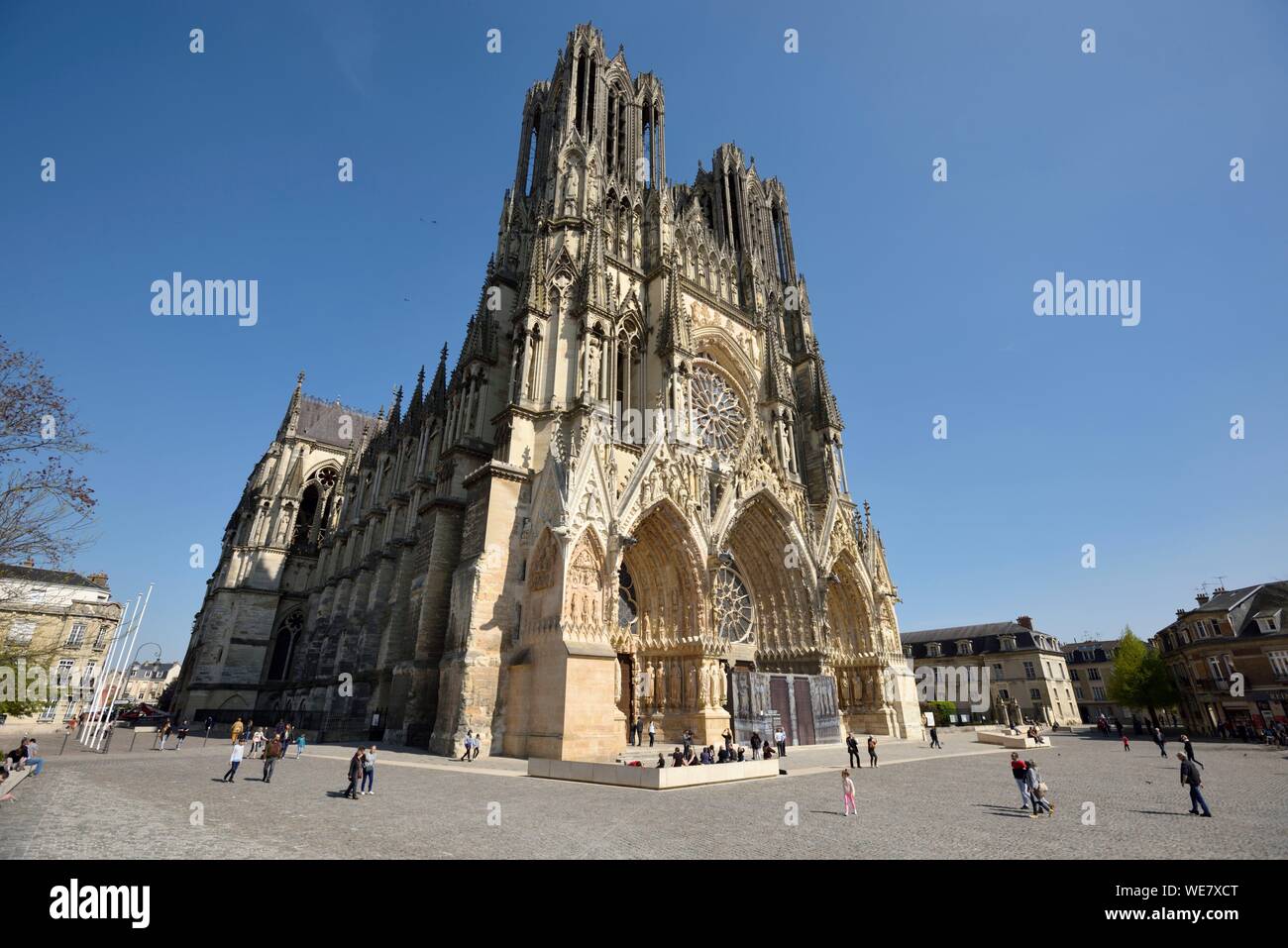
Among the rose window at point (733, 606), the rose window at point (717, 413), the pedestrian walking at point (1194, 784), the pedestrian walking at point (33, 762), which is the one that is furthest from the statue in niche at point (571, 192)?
the pedestrian walking at point (1194, 784)

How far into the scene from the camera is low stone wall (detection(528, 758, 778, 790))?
11320 millimetres

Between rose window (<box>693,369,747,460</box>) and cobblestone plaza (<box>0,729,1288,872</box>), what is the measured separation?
16198 mm

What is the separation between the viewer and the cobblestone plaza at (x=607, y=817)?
638 cm

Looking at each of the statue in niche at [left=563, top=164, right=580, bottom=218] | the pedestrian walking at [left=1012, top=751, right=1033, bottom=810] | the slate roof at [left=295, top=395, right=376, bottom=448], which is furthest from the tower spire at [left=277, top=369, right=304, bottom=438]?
the pedestrian walking at [left=1012, top=751, right=1033, bottom=810]

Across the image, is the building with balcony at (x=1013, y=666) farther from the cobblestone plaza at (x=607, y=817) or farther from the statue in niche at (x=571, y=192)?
the statue in niche at (x=571, y=192)

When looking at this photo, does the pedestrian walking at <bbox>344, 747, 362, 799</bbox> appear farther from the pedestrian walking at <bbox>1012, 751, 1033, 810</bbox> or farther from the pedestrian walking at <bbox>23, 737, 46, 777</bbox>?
the pedestrian walking at <bbox>1012, 751, 1033, 810</bbox>

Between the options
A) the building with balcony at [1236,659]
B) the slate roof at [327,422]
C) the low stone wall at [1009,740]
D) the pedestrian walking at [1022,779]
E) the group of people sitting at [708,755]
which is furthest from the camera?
the slate roof at [327,422]

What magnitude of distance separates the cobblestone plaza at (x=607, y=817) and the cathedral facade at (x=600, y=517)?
4522 millimetres

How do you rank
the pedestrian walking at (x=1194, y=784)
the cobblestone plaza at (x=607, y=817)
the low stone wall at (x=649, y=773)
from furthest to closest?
the low stone wall at (x=649, y=773) → the pedestrian walking at (x=1194, y=784) → the cobblestone plaza at (x=607, y=817)

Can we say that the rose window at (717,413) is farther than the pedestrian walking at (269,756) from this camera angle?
Yes

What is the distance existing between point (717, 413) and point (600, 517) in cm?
1261

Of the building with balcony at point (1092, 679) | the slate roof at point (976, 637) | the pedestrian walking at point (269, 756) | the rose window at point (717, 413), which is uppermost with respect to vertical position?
the rose window at point (717, 413)
